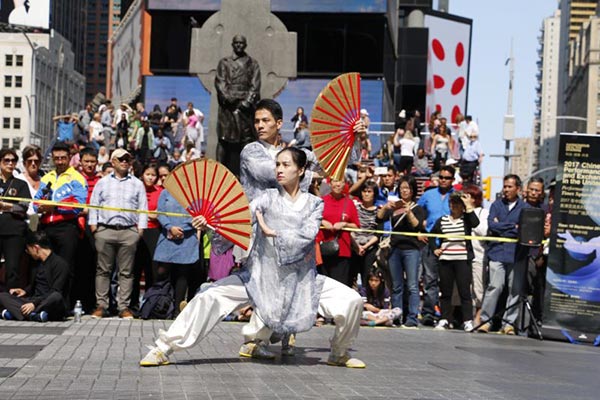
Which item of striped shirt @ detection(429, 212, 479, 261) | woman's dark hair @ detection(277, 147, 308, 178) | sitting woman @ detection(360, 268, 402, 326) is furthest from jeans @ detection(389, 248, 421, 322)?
woman's dark hair @ detection(277, 147, 308, 178)

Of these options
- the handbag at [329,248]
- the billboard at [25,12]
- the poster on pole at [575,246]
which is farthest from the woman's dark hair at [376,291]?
the billboard at [25,12]

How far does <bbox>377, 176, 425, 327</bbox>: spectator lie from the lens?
16859mm

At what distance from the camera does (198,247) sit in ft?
52.8

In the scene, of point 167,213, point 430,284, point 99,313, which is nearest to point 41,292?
point 99,313

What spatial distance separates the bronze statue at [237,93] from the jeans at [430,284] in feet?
12.3

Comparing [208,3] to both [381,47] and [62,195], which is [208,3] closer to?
[381,47]

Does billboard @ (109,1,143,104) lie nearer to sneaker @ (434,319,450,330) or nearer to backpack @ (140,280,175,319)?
sneaker @ (434,319,450,330)

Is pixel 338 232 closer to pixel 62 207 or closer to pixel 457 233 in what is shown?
pixel 457 233

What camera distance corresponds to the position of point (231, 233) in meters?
10.9

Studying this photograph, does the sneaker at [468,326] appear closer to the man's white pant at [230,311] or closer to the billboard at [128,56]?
the man's white pant at [230,311]

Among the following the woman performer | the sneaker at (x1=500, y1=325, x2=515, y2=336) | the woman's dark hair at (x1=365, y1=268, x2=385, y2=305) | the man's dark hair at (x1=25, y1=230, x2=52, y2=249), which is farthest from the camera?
the woman's dark hair at (x1=365, y1=268, x2=385, y2=305)

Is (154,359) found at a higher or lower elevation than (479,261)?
lower

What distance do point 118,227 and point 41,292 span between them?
126 cm

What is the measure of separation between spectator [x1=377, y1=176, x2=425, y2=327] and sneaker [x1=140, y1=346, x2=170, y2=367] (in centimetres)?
711
